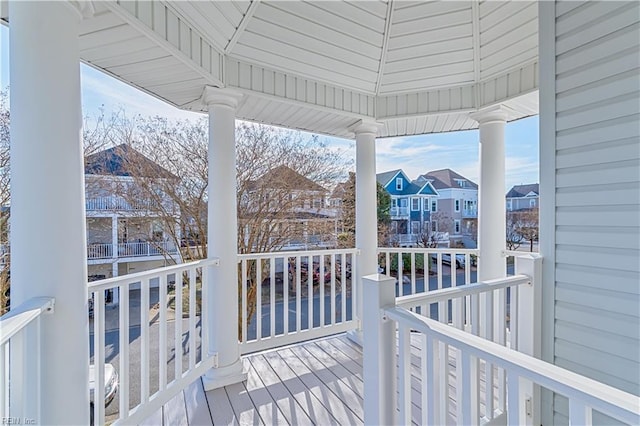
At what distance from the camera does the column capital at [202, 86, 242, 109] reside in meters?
2.50

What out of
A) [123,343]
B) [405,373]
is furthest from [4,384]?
[405,373]

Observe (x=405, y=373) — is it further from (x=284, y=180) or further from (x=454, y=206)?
(x=454, y=206)

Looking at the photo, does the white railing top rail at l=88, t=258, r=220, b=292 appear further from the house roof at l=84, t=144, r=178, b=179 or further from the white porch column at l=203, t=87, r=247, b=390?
the house roof at l=84, t=144, r=178, b=179

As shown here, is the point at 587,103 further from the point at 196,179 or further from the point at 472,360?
the point at 196,179

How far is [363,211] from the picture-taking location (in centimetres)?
350

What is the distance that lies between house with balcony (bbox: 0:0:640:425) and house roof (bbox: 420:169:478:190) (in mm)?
3175

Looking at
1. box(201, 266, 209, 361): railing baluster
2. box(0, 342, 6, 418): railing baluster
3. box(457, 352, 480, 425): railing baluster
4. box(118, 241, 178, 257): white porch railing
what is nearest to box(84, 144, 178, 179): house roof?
box(118, 241, 178, 257): white porch railing

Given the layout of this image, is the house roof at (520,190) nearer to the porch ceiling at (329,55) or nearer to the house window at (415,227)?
the porch ceiling at (329,55)

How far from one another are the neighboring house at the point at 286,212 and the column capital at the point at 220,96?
10.4ft

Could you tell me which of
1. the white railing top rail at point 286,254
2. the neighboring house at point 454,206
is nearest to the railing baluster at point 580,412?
the white railing top rail at point 286,254

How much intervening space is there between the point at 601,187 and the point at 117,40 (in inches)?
113

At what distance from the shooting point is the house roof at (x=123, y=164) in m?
4.64

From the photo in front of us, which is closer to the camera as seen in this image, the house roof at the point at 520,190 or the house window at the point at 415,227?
the house roof at the point at 520,190

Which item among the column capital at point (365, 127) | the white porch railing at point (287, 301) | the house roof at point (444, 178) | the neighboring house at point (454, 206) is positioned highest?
the column capital at point (365, 127)
